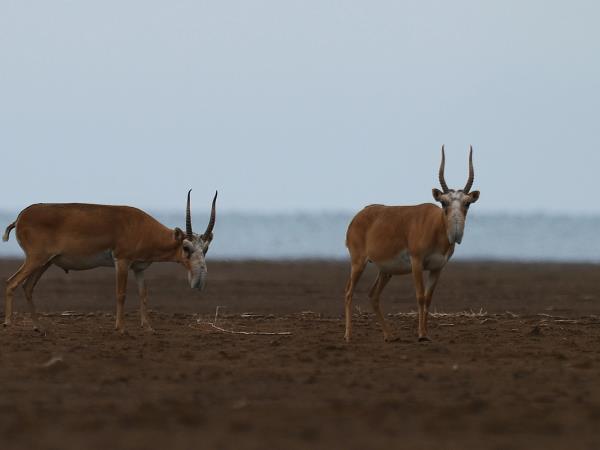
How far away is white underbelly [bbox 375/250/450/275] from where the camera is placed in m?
16.0

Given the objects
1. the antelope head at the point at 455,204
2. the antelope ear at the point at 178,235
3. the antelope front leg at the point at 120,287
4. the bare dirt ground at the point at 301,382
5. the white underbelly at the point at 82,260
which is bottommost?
the bare dirt ground at the point at 301,382

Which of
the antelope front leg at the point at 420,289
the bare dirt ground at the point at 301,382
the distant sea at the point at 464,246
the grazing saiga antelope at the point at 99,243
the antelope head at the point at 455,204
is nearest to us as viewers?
the bare dirt ground at the point at 301,382

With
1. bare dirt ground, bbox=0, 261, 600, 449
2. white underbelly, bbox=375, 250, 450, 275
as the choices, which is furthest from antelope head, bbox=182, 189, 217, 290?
white underbelly, bbox=375, 250, 450, 275

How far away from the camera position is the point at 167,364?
13633 mm

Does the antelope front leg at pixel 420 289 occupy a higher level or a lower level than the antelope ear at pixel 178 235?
lower

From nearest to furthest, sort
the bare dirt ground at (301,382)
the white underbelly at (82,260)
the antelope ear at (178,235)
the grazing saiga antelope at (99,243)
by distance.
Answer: the bare dirt ground at (301,382) → the grazing saiga antelope at (99,243) → the white underbelly at (82,260) → the antelope ear at (178,235)

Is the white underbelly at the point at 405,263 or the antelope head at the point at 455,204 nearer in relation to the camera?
the antelope head at the point at 455,204

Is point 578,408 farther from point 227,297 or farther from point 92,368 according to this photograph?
point 227,297

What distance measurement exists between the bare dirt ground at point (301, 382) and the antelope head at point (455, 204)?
1.47m

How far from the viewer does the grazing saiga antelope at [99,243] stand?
17.4 meters

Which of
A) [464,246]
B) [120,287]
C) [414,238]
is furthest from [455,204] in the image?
[464,246]

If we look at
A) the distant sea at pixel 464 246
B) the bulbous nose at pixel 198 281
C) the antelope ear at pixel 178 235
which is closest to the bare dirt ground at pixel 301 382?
the bulbous nose at pixel 198 281

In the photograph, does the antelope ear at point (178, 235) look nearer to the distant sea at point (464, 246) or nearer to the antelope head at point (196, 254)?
the antelope head at point (196, 254)

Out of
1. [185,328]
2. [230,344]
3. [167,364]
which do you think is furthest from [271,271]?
[167,364]
